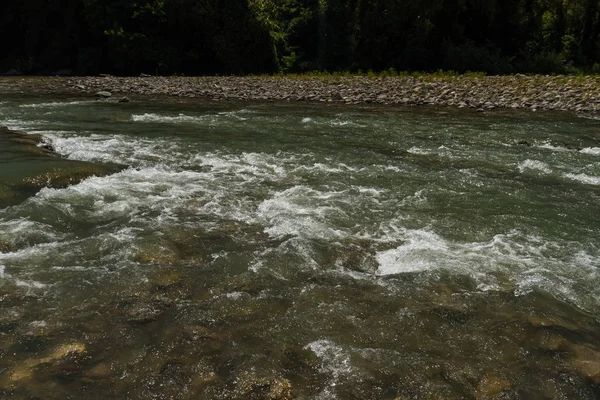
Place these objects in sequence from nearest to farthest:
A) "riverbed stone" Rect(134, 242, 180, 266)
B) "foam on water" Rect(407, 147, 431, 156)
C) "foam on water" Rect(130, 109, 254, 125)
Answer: "riverbed stone" Rect(134, 242, 180, 266)
"foam on water" Rect(407, 147, 431, 156)
"foam on water" Rect(130, 109, 254, 125)

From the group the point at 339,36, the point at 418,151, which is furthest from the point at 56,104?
the point at 339,36

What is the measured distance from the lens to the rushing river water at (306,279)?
3.91m

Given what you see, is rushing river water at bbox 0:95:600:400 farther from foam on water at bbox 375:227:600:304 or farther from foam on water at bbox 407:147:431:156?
foam on water at bbox 407:147:431:156

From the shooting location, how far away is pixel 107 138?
489 inches

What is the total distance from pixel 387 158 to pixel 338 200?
315 centimetres

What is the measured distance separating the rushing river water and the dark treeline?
837 inches

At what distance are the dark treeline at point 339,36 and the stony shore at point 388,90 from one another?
24.0ft

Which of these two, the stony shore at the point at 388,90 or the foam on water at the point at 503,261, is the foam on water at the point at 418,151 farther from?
the stony shore at the point at 388,90

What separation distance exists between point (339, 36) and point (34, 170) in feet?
89.5

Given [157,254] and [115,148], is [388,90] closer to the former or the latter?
[115,148]

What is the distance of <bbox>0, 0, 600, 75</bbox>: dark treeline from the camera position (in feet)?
97.7

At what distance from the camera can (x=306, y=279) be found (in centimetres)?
537

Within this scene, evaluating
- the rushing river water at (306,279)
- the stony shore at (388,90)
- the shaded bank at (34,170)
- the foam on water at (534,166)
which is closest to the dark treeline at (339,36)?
the stony shore at (388,90)

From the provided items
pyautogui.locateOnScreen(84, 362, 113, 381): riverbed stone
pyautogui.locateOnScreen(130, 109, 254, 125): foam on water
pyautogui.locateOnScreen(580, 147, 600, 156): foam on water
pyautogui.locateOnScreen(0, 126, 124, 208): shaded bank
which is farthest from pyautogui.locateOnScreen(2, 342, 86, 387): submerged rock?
pyautogui.locateOnScreen(130, 109, 254, 125): foam on water
